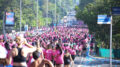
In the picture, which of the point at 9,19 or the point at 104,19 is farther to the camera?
the point at 9,19

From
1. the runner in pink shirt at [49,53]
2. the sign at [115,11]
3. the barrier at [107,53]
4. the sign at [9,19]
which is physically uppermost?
the sign at [115,11]

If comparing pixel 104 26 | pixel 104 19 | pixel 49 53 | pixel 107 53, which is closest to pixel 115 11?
pixel 104 19

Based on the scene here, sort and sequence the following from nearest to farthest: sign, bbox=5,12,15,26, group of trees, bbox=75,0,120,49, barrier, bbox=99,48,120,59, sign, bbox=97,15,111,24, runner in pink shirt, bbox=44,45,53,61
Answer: runner in pink shirt, bbox=44,45,53,61 → sign, bbox=97,15,111,24 → sign, bbox=5,12,15,26 → group of trees, bbox=75,0,120,49 → barrier, bbox=99,48,120,59

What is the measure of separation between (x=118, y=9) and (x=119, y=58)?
1608 cm

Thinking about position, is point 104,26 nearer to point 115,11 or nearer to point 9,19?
point 9,19

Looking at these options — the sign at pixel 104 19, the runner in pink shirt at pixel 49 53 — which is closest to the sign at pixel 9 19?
the sign at pixel 104 19

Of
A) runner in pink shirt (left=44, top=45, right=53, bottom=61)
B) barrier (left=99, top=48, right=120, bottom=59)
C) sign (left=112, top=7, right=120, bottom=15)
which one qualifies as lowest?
barrier (left=99, top=48, right=120, bottom=59)

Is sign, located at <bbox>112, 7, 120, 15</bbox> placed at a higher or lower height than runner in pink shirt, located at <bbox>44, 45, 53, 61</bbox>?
higher

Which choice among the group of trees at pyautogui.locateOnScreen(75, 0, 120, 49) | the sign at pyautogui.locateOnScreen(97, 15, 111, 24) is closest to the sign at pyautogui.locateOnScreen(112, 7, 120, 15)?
the sign at pyautogui.locateOnScreen(97, 15, 111, 24)

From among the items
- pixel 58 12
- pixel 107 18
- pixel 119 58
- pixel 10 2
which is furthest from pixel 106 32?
pixel 58 12

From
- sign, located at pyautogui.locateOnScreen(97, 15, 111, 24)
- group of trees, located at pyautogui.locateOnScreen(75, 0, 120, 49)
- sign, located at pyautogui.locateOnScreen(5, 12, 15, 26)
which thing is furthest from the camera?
group of trees, located at pyautogui.locateOnScreen(75, 0, 120, 49)

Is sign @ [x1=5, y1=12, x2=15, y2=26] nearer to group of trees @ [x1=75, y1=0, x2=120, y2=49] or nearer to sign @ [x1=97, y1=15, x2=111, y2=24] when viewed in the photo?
group of trees @ [x1=75, y1=0, x2=120, y2=49]

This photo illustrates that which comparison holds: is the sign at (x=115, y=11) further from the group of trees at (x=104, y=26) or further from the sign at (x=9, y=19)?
the group of trees at (x=104, y=26)

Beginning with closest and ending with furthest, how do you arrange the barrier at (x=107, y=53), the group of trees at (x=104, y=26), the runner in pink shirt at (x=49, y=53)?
the runner in pink shirt at (x=49, y=53) → the group of trees at (x=104, y=26) → the barrier at (x=107, y=53)
